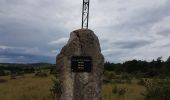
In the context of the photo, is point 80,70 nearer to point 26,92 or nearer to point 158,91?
point 158,91

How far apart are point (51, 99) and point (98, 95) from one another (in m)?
6.39

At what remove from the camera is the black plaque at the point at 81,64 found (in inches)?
415

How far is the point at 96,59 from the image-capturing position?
420 inches

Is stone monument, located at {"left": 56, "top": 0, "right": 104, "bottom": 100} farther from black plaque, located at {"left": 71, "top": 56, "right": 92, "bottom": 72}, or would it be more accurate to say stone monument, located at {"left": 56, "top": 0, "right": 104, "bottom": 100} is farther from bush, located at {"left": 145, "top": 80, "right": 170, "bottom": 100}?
bush, located at {"left": 145, "top": 80, "right": 170, "bottom": 100}

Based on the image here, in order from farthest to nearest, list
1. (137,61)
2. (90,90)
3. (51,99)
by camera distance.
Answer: (137,61), (51,99), (90,90)

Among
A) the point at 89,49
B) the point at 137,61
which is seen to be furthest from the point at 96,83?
the point at 137,61

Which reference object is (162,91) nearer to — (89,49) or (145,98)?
(145,98)

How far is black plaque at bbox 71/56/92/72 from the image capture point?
415 inches

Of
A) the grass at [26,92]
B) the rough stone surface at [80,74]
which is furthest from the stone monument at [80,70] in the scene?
the grass at [26,92]

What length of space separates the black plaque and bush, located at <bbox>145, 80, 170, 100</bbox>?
275 inches

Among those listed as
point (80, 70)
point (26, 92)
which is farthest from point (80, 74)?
point (26, 92)

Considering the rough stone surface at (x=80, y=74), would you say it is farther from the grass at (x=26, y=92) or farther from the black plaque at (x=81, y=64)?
the grass at (x=26, y=92)

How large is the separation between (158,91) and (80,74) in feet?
24.9

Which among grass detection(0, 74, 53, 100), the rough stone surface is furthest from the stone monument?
grass detection(0, 74, 53, 100)
